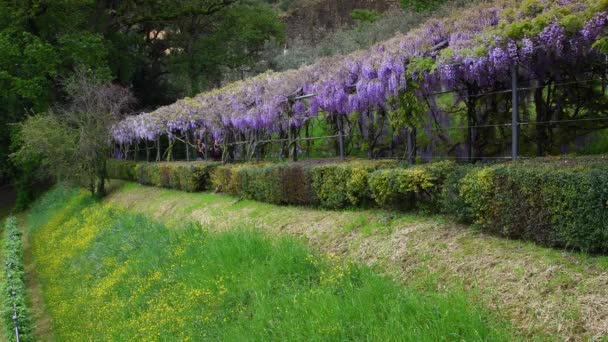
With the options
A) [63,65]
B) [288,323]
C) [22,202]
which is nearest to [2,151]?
[22,202]

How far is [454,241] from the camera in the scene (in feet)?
20.0

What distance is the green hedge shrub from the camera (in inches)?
1020

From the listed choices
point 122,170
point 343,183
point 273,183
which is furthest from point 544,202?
point 122,170

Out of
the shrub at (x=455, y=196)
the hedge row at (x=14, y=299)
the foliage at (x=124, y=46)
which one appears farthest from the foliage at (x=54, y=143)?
the shrub at (x=455, y=196)

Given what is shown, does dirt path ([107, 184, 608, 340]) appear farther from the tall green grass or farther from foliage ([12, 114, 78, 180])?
foliage ([12, 114, 78, 180])

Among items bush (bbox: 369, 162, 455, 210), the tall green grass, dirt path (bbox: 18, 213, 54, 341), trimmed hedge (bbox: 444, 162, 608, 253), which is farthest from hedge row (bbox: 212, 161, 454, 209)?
dirt path (bbox: 18, 213, 54, 341)

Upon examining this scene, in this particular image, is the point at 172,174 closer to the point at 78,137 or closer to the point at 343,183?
the point at 78,137

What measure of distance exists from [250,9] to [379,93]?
89.3ft

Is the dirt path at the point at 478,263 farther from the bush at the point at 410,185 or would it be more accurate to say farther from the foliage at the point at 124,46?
the foliage at the point at 124,46

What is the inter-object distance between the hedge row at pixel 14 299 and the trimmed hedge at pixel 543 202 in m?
8.72

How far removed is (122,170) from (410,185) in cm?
2246

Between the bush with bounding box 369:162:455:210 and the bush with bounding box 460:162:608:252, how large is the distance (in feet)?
3.10

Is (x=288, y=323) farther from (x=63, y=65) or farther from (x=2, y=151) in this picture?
(x=2, y=151)

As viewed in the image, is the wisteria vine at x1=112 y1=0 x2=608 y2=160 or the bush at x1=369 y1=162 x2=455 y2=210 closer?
the wisteria vine at x1=112 y1=0 x2=608 y2=160
